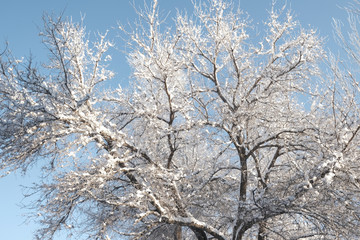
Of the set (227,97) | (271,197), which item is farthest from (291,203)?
(227,97)

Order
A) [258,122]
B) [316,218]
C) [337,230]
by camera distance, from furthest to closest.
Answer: [258,122]
[316,218]
[337,230]

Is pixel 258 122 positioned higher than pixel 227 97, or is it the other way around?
pixel 227 97

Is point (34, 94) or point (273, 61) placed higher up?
point (273, 61)

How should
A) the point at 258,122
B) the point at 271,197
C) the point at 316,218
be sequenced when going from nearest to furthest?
the point at 316,218 → the point at 271,197 → the point at 258,122

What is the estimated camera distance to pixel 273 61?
11352 millimetres

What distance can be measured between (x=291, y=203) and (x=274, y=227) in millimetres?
3455

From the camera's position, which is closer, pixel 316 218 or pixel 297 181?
pixel 316 218

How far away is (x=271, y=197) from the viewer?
844 cm

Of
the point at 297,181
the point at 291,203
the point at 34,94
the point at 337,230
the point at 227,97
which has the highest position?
the point at 227,97

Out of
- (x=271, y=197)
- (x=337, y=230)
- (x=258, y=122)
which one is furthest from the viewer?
(x=258, y=122)

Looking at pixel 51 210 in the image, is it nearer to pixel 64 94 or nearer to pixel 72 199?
pixel 72 199

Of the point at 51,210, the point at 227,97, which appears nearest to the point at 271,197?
the point at 227,97

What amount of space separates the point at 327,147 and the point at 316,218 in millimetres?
1556

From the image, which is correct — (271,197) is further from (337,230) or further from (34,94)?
(34,94)
